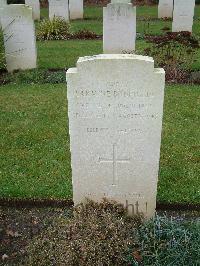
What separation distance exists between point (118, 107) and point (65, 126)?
348 centimetres

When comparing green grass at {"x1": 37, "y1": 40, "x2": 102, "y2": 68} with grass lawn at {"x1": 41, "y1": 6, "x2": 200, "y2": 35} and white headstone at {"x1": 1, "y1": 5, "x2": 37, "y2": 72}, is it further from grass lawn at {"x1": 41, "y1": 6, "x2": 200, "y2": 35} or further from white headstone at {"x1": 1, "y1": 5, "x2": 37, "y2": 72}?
grass lawn at {"x1": 41, "y1": 6, "x2": 200, "y2": 35}

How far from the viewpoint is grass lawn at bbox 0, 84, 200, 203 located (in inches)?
212

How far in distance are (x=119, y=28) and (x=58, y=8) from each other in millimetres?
5940

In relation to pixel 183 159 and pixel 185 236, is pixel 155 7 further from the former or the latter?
pixel 185 236

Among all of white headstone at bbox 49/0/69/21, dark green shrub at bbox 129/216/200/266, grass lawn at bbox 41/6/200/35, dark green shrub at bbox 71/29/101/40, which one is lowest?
dark green shrub at bbox 129/216/200/266

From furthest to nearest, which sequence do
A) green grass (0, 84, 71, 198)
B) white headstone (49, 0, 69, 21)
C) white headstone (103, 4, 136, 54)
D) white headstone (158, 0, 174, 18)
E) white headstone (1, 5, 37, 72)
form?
white headstone (158, 0, 174, 18), white headstone (49, 0, 69, 21), white headstone (103, 4, 136, 54), white headstone (1, 5, 37, 72), green grass (0, 84, 71, 198)

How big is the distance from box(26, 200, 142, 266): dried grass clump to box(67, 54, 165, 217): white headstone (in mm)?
366

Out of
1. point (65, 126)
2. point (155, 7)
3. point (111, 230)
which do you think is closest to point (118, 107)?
point (111, 230)

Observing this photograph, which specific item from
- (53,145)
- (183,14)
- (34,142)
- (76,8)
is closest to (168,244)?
(53,145)

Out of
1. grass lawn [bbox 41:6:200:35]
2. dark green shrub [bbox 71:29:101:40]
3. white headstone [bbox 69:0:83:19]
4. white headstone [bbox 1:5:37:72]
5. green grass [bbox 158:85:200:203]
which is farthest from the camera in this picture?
white headstone [bbox 69:0:83:19]

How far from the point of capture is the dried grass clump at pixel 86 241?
374cm

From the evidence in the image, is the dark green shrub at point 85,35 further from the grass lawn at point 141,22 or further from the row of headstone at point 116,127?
the row of headstone at point 116,127

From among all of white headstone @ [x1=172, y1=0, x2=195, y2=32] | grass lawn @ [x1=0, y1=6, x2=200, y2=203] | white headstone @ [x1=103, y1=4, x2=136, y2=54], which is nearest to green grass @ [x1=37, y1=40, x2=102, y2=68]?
grass lawn @ [x1=0, y1=6, x2=200, y2=203]

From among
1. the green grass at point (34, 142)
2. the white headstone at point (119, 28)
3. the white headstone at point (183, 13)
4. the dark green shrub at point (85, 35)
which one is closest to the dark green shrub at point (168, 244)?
the green grass at point (34, 142)
